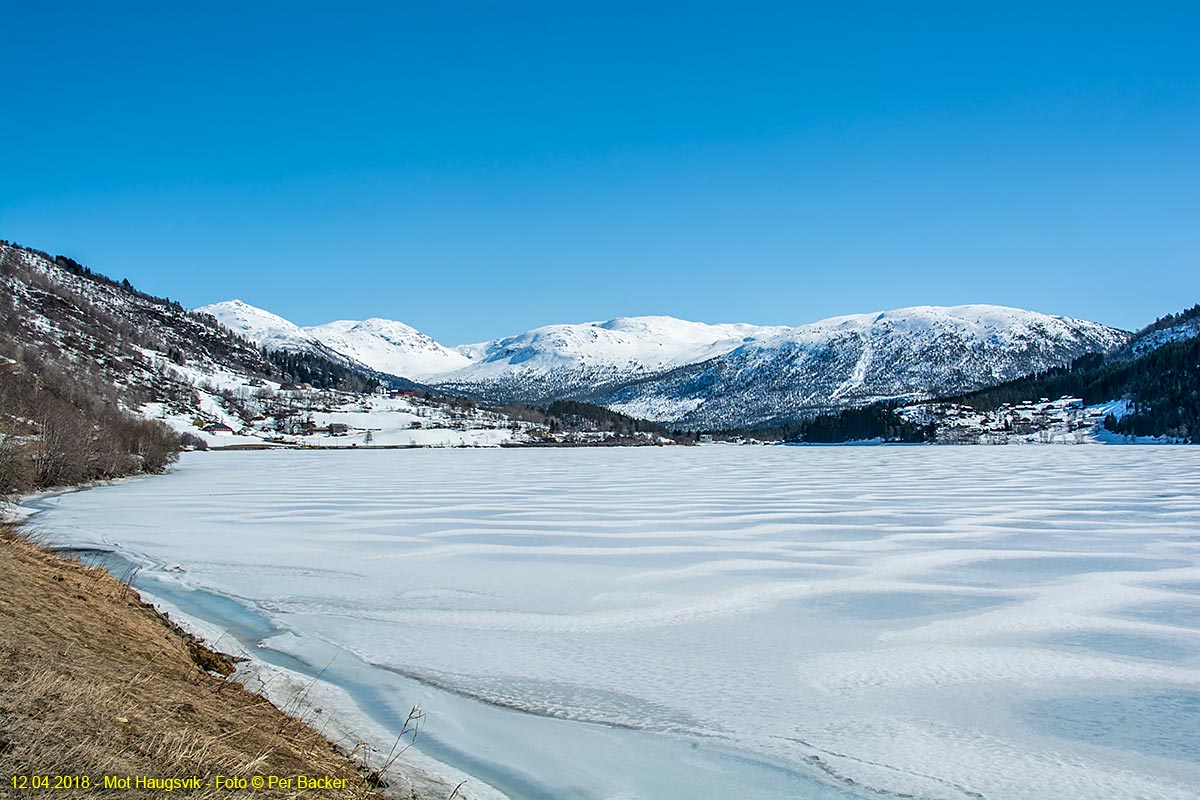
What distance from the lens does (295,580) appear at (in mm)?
16203

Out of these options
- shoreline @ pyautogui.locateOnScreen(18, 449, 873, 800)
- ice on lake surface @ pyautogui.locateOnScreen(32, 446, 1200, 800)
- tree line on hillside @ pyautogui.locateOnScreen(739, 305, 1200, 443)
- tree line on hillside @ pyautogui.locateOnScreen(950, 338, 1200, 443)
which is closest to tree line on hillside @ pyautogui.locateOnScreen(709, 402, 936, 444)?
tree line on hillside @ pyautogui.locateOnScreen(739, 305, 1200, 443)

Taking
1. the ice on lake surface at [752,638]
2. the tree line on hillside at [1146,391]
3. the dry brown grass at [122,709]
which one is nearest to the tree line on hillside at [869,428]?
the tree line on hillside at [1146,391]

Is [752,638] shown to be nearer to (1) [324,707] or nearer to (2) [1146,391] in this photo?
(1) [324,707]

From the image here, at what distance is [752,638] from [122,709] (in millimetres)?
8306

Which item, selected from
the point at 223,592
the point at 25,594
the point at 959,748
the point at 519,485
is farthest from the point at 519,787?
the point at 519,485

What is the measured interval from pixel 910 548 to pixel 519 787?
14182mm

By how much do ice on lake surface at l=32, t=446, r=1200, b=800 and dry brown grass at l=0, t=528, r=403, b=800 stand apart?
5.39ft

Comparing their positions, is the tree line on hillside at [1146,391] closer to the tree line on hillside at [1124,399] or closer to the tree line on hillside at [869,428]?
the tree line on hillside at [1124,399]

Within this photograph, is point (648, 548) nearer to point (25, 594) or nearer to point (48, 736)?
point (25, 594)

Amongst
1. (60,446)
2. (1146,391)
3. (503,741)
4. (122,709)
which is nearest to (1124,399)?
(1146,391)

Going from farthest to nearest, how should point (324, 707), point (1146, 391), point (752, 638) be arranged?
point (1146, 391) < point (752, 638) < point (324, 707)

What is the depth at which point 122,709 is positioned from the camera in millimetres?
6004

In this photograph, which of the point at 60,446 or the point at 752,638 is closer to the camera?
the point at 752,638

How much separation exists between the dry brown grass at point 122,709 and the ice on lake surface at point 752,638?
164cm
